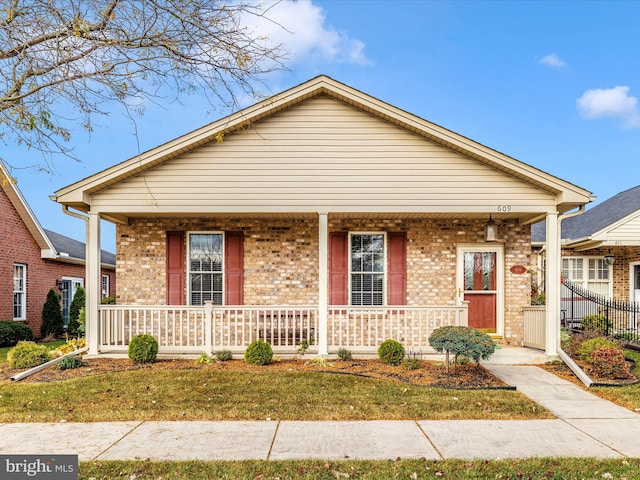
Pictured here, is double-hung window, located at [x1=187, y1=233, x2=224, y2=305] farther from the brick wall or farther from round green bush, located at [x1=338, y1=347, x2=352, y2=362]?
round green bush, located at [x1=338, y1=347, x2=352, y2=362]

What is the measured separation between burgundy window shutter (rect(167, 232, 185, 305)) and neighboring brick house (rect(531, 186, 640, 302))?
10260mm

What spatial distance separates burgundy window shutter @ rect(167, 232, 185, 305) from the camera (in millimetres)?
10180

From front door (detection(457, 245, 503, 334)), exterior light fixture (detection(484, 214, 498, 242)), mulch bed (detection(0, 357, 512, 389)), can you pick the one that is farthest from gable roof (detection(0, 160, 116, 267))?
exterior light fixture (detection(484, 214, 498, 242))

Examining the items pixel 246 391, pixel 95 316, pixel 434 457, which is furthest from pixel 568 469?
pixel 95 316

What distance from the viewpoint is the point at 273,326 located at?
931 centimetres

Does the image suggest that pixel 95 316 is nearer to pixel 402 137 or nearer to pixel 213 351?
pixel 213 351

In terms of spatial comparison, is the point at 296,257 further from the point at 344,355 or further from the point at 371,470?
the point at 371,470

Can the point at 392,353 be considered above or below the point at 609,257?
below

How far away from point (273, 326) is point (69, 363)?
12.1ft

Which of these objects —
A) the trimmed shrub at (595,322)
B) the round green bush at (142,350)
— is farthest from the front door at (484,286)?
the round green bush at (142,350)

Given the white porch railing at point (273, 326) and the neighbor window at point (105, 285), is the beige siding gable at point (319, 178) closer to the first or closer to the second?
the white porch railing at point (273, 326)

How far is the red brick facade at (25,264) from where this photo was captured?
1428 cm

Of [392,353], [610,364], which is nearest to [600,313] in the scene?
[610,364]

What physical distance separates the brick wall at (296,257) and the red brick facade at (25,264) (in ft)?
21.9
